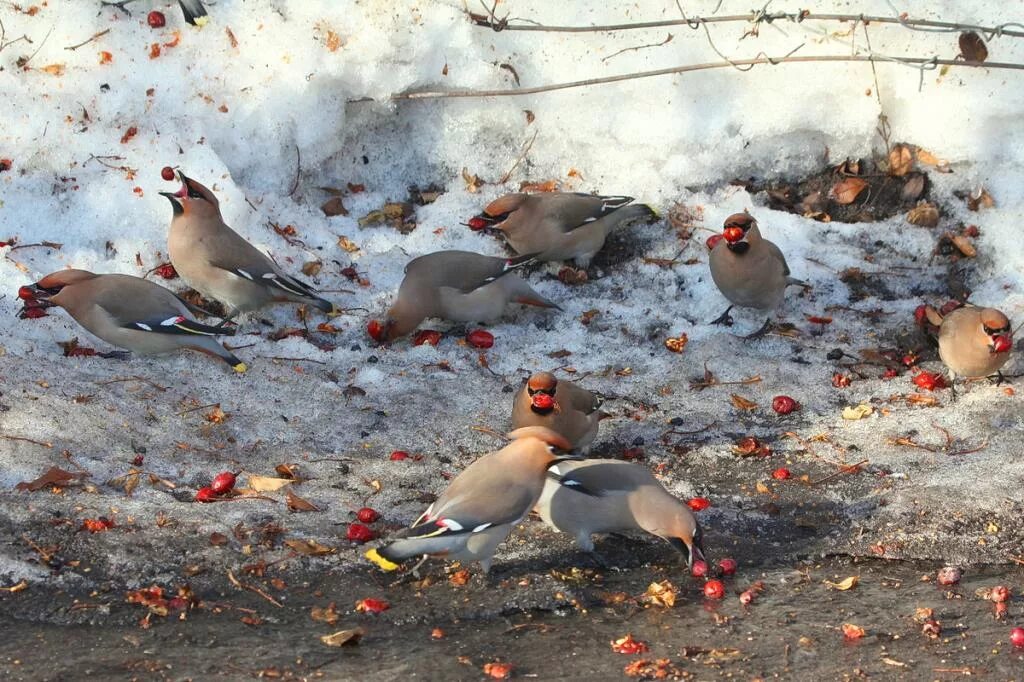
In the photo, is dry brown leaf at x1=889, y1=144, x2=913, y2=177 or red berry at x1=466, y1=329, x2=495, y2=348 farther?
dry brown leaf at x1=889, y1=144, x2=913, y2=177

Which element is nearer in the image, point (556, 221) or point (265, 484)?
point (265, 484)

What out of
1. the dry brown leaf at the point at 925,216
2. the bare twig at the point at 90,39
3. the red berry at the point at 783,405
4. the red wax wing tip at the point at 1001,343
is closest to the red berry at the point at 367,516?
the red berry at the point at 783,405

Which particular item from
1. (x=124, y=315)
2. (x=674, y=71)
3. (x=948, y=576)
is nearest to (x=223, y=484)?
(x=124, y=315)

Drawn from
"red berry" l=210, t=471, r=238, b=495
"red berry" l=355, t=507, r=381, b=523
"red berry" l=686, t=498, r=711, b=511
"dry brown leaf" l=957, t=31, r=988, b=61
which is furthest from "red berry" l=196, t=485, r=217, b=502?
"dry brown leaf" l=957, t=31, r=988, b=61

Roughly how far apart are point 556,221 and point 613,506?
2.52m

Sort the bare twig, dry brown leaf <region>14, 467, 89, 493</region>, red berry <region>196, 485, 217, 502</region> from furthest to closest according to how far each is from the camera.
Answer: the bare twig, red berry <region>196, 485, 217, 502</region>, dry brown leaf <region>14, 467, 89, 493</region>

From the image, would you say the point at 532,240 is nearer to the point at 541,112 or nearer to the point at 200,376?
the point at 541,112

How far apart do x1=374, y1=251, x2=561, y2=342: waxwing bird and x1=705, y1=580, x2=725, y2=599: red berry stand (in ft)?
8.43

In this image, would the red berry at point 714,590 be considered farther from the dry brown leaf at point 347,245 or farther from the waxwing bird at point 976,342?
the dry brown leaf at point 347,245

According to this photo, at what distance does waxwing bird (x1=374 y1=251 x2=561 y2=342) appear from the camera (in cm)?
667

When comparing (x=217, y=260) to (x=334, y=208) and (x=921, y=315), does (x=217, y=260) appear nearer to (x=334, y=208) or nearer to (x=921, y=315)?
(x=334, y=208)

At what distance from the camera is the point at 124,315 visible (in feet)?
20.1

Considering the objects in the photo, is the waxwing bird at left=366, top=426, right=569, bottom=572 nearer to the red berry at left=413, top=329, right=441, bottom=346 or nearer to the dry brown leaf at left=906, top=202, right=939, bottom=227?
the red berry at left=413, top=329, right=441, bottom=346

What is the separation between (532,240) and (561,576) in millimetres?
2796
